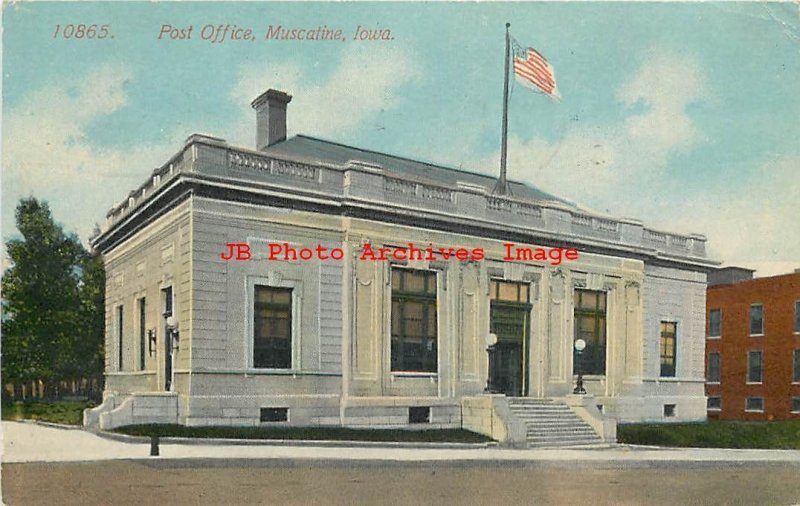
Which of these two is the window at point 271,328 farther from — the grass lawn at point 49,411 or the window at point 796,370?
the window at point 796,370

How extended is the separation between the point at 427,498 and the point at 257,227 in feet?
24.5

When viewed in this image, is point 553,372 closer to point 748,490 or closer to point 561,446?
point 561,446

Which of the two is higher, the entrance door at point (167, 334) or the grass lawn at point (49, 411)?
the entrance door at point (167, 334)

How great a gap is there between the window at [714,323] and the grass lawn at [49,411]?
14882mm

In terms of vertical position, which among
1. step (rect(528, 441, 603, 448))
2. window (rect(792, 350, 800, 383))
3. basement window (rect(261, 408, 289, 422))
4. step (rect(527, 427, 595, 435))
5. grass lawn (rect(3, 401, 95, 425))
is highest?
window (rect(792, 350, 800, 383))

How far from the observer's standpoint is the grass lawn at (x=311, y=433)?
1650cm

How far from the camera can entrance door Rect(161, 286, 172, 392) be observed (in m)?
17.4

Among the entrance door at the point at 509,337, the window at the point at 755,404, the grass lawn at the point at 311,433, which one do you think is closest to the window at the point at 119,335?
the grass lawn at the point at 311,433

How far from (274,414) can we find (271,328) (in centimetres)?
184

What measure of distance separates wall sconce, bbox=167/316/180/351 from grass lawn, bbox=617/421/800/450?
1132 centimetres

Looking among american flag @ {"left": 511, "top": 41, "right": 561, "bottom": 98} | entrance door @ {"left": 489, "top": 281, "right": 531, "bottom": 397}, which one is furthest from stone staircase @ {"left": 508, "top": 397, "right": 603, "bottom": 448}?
american flag @ {"left": 511, "top": 41, "right": 561, "bottom": 98}

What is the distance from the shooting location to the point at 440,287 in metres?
21.3

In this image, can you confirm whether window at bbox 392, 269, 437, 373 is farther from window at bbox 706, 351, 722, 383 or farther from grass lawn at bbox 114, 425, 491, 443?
window at bbox 706, 351, 722, 383

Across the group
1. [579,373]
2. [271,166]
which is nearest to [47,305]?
[271,166]
